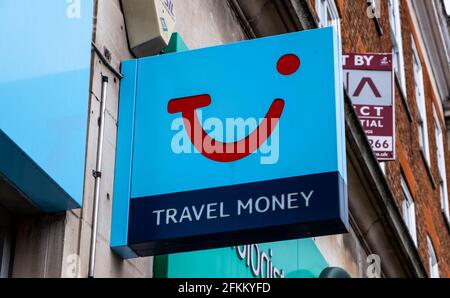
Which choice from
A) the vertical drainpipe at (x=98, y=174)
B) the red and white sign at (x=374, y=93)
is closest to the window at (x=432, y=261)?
the red and white sign at (x=374, y=93)

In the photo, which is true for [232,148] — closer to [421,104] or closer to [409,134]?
[409,134]

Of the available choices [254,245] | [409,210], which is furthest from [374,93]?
[409,210]

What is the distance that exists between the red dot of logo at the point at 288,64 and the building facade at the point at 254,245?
1.11 m

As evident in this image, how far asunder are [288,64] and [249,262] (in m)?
2.18

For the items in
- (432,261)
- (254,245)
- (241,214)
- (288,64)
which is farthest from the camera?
(432,261)

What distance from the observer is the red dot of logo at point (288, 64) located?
6977mm

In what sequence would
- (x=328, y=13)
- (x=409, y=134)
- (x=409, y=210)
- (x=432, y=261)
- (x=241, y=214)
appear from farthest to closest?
(x=432, y=261) < (x=409, y=134) < (x=409, y=210) < (x=328, y=13) < (x=241, y=214)

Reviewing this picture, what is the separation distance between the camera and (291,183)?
6.55m

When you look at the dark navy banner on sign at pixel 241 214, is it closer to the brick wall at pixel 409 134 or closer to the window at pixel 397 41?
the brick wall at pixel 409 134

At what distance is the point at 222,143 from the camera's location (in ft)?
22.5

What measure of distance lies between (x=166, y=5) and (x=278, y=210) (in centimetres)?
218
